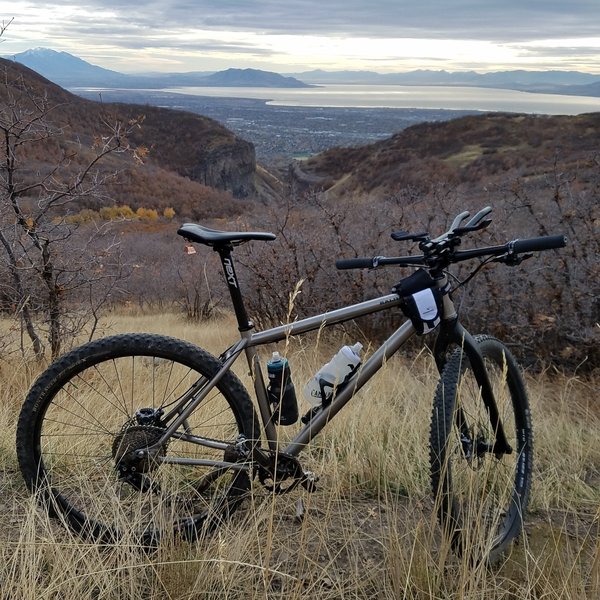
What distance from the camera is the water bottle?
2.38 meters

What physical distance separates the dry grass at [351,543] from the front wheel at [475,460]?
0.09m

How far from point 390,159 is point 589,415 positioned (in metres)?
54.2

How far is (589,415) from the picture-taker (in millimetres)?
4527

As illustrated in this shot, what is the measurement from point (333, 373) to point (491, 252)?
711 millimetres

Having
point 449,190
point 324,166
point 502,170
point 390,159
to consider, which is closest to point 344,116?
point 324,166

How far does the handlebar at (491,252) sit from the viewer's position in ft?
7.06

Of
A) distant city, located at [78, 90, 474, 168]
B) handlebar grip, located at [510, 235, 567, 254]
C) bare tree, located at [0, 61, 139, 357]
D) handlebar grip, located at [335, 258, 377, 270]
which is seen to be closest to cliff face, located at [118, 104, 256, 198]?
distant city, located at [78, 90, 474, 168]

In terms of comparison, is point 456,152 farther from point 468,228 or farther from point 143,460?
point 143,460

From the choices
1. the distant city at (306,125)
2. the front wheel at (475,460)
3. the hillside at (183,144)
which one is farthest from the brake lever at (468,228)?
the distant city at (306,125)

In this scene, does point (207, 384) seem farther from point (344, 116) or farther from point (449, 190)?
point (344, 116)

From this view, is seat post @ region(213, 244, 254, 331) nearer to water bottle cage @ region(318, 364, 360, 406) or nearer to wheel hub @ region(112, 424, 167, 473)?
water bottle cage @ region(318, 364, 360, 406)

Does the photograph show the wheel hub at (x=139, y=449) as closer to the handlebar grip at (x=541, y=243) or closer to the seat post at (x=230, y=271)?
the seat post at (x=230, y=271)

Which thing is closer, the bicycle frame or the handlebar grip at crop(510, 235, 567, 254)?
the handlebar grip at crop(510, 235, 567, 254)

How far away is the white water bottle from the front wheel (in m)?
0.33
